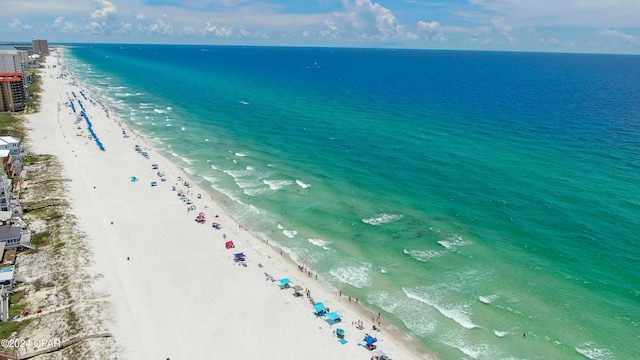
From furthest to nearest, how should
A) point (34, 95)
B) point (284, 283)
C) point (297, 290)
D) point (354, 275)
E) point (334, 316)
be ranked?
point (34, 95)
point (354, 275)
point (284, 283)
point (297, 290)
point (334, 316)

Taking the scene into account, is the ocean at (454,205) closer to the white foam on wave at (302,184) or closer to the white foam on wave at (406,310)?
the white foam on wave at (406,310)

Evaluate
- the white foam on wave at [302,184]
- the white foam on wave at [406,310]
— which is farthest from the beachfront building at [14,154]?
the white foam on wave at [406,310]

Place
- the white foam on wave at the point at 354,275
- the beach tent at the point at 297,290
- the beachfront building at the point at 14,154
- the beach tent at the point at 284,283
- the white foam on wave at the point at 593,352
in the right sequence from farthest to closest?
the beachfront building at the point at 14,154
the white foam on wave at the point at 354,275
the beach tent at the point at 284,283
the beach tent at the point at 297,290
the white foam on wave at the point at 593,352

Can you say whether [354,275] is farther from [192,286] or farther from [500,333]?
[192,286]

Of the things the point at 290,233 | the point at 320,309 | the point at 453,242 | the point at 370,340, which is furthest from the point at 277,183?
the point at 370,340

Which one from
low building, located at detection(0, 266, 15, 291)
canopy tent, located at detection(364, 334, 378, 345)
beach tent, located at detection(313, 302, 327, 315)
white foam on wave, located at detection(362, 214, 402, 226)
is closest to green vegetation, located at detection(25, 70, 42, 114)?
low building, located at detection(0, 266, 15, 291)

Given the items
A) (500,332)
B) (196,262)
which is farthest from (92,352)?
(500,332)
